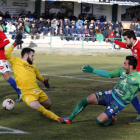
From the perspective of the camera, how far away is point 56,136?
4.76m

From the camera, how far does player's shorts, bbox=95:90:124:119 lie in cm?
522

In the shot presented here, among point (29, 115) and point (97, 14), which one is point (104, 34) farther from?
point (29, 115)

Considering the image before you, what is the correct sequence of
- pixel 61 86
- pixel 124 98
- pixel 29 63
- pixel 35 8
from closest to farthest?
Answer: pixel 124 98
pixel 29 63
pixel 61 86
pixel 35 8

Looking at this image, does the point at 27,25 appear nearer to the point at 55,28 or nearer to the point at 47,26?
the point at 47,26

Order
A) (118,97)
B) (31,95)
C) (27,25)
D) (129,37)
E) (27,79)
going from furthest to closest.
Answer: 1. (27,25)
2. (129,37)
3. (27,79)
4. (31,95)
5. (118,97)

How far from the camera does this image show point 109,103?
5328 millimetres

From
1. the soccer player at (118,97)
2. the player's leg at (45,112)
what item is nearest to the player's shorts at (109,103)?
the soccer player at (118,97)

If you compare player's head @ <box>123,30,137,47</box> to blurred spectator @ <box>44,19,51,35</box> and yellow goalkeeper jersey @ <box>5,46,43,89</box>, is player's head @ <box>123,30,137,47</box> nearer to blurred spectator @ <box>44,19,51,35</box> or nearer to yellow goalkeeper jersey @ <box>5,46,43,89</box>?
yellow goalkeeper jersey @ <box>5,46,43,89</box>

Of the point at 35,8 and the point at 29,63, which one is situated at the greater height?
the point at 35,8

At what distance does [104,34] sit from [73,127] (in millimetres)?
22877

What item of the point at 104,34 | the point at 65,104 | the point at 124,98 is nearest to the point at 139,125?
the point at 124,98

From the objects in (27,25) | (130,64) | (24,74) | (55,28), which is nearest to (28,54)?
(24,74)

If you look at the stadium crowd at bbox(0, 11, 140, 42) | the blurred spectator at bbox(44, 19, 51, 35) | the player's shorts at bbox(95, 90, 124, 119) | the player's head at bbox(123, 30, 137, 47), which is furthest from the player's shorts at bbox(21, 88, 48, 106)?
the blurred spectator at bbox(44, 19, 51, 35)

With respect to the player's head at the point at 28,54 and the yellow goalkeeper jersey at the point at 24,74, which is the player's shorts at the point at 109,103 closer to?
the yellow goalkeeper jersey at the point at 24,74
